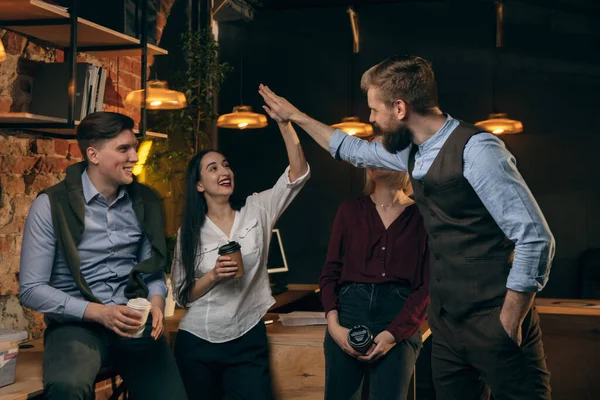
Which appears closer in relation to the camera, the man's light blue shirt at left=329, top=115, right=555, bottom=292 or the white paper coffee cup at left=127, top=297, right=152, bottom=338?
the man's light blue shirt at left=329, top=115, right=555, bottom=292

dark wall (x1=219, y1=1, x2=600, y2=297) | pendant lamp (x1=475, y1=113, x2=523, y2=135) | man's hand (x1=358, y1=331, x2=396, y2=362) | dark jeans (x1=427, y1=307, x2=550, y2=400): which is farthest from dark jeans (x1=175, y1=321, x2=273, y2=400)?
dark wall (x1=219, y1=1, x2=600, y2=297)

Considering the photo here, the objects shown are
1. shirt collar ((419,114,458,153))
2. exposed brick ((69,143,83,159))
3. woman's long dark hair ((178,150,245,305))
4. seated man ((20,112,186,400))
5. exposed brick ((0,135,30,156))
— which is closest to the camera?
shirt collar ((419,114,458,153))

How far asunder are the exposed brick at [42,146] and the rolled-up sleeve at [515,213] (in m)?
2.06

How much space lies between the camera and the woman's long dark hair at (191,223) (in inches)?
115

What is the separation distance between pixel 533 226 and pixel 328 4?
4.60m

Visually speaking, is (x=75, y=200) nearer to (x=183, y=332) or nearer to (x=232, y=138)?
(x=183, y=332)

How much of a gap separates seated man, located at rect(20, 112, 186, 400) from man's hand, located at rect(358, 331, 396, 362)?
703 mm

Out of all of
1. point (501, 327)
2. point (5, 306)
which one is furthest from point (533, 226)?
point (5, 306)

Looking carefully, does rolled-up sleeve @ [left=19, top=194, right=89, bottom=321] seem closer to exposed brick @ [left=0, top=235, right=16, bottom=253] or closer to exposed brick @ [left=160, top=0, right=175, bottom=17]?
exposed brick @ [left=0, top=235, right=16, bottom=253]

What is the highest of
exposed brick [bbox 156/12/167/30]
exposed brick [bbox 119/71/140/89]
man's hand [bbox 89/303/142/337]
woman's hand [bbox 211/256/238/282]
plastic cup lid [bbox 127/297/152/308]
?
exposed brick [bbox 156/12/167/30]

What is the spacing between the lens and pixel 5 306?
3.10 m

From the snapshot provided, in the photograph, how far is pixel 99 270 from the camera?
279 cm

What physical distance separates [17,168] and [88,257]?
2.19 ft

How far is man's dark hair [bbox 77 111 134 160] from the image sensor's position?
2.84 m
